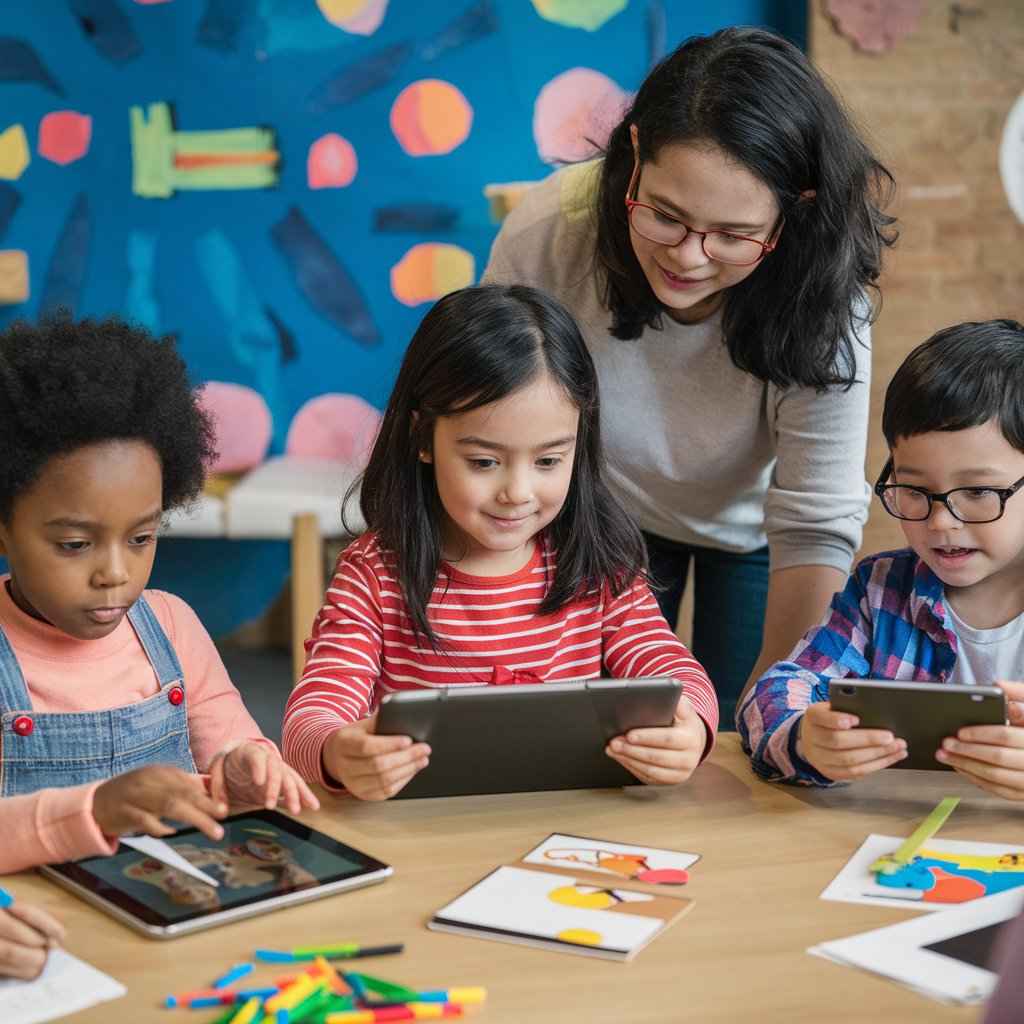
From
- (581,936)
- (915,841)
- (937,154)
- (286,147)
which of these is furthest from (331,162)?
(581,936)

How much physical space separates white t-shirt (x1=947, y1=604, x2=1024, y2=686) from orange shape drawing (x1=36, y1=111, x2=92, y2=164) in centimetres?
297

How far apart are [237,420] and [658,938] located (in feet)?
9.97

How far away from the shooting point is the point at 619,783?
142 cm

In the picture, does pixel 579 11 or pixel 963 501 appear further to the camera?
pixel 579 11

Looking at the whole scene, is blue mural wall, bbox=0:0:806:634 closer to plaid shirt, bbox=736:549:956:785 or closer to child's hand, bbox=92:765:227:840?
plaid shirt, bbox=736:549:956:785

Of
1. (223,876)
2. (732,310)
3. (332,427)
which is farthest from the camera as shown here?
(332,427)

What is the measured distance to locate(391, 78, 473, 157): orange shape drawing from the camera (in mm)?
3863

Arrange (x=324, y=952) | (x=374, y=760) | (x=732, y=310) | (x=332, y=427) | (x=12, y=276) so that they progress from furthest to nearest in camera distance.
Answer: (x=332, y=427)
(x=12, y=276)
(x=732, y=310)
(x=374, y=760)
(x=324, y=952)

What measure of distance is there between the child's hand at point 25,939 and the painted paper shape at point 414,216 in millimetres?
3086

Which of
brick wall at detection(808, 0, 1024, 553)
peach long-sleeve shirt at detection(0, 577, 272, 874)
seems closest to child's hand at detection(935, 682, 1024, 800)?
peach long-sleeve shirt at detection(0, 577, 272, 874)

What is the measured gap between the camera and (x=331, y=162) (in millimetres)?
3871

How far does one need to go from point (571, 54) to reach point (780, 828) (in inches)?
117

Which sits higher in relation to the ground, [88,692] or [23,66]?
[23,66]

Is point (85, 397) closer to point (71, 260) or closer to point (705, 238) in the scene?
point (705, 238)
